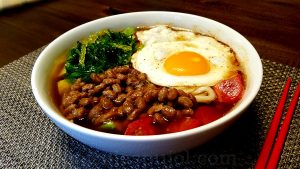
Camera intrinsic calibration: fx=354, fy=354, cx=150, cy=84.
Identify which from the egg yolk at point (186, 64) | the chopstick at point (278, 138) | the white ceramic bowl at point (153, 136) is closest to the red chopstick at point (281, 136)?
the chopstick at point (278, 138)

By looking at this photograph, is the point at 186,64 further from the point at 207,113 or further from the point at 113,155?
the point at 113,155

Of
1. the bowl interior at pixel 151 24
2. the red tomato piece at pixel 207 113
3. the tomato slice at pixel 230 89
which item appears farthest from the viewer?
the tomato slice at pixel 230 89

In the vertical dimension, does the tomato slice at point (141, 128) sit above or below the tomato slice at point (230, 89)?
below

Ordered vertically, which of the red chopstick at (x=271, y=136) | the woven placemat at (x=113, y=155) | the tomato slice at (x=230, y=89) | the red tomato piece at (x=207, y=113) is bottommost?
the woven placemat at (x=113, y=155)

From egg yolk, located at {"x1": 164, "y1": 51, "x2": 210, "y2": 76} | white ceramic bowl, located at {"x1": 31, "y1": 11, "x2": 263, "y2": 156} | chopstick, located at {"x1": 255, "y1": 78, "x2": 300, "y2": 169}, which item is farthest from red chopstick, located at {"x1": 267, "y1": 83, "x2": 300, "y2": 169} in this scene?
egg yolk, located at {"x1": 164, "y1": 51, "x2": 210, "y2": 76}

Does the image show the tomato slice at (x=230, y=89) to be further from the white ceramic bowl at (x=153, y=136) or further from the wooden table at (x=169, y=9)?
the wooden table at (x=169, y=9)

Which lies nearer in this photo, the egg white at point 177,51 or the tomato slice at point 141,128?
the tomato slice at point 141,128

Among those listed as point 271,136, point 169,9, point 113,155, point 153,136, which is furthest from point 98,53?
point 169,9

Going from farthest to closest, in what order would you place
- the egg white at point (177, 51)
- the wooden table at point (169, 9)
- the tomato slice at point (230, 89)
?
the wooden table at point (169, 9) → the egg white at point (177, 51) → the tomato slice at point (230, 89)
